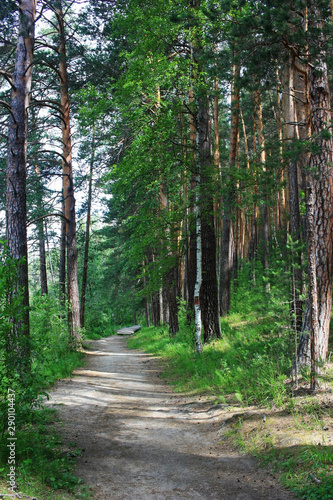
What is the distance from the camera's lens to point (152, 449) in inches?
198

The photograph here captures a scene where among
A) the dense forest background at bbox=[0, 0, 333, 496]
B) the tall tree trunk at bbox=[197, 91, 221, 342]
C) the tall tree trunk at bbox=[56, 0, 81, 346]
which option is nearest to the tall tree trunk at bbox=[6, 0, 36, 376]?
the dense forest background at bbox=[0, 0, 333, 496]

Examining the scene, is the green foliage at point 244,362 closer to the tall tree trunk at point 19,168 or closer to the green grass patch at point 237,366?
the green grass patch at point 237,366

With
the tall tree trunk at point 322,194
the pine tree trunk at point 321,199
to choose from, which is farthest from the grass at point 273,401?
the tall tree trunk at point 322,194

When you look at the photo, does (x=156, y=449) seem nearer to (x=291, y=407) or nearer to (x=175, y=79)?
(x=291, y=407)

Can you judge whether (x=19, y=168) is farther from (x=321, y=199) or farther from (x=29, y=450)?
(x=321, y=199)

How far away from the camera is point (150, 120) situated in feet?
32.4

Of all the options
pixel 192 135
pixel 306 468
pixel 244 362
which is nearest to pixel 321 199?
pixel 244 362

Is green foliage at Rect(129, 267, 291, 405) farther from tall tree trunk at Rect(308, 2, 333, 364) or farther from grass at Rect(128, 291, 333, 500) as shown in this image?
tall tree trunk at Rect(308, 2, 333, 364)

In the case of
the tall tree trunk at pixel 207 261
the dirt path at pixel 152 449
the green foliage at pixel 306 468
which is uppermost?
the tall tree trunk at pixel 207 261

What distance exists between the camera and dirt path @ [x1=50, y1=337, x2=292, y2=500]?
3.88 m

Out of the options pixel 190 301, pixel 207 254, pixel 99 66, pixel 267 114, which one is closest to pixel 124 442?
pixel 207 254

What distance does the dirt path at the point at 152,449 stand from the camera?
12.7 feet

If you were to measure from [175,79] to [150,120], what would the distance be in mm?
1200

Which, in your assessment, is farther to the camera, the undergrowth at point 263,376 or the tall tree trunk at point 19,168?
the tall tree trunk at point 19,168
